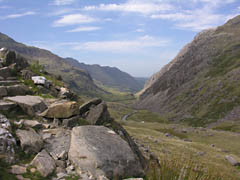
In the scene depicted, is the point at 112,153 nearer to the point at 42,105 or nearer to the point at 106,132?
the point at 106,132

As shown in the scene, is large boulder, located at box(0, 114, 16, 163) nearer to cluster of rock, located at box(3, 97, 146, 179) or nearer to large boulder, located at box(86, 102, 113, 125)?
cluster of rock, located at box(3, 97, 146, 179)

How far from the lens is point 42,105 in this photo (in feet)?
59.1

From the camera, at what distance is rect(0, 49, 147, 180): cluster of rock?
1115cm

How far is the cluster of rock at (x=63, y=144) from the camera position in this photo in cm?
1115

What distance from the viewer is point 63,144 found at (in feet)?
45.3

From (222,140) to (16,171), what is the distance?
298 feet

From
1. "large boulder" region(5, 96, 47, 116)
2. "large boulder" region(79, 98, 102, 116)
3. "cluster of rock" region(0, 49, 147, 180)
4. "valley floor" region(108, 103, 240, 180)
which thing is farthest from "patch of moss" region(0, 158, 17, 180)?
"large boulder" region(79, 98, 102, 116)

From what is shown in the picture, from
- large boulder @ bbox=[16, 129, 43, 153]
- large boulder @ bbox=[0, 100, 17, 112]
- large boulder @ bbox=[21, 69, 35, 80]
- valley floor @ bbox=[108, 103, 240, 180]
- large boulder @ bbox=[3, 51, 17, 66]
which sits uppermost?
large boulder @ bbox=[3, 51, 17, 66]

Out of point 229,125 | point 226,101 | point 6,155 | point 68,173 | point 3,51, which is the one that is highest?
point 3,51

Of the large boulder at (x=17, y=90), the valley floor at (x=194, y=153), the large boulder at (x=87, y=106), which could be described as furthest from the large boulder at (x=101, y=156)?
the large boulder at (x=17, y=90)

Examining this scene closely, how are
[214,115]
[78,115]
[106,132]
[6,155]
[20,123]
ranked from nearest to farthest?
[6,155] < [20,123] < [106,132] < [78,115] < [214,115]

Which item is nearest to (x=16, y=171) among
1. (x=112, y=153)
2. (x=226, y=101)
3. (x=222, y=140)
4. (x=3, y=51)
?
(x=112, y=153)

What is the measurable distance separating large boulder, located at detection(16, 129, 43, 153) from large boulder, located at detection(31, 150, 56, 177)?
28.9 inches

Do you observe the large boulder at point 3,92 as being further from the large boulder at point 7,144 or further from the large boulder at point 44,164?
the large boulder at point 44,164
